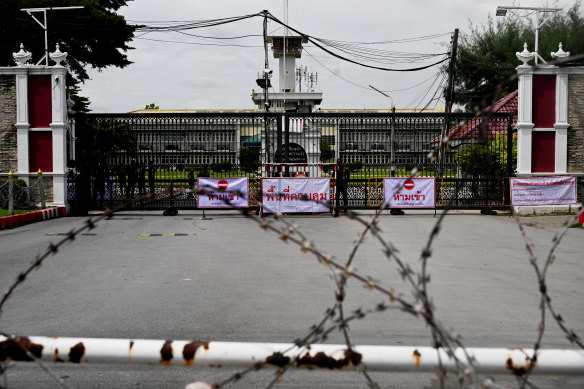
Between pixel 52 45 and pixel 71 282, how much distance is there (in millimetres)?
25407

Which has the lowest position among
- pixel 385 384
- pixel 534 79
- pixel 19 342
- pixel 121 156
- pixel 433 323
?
pixel 385 384

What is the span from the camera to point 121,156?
20.2 meters

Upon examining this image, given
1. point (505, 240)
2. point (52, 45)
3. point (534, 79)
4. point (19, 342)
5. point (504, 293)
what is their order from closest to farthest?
point (19, 342) → point (504, 293) → point (505, 240) → point (534, 79) → point (52, 45)

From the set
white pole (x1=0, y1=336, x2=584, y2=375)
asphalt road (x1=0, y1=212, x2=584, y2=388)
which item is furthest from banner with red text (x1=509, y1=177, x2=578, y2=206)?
white pole (x1=0, y1=336, x2=584, y2=375)

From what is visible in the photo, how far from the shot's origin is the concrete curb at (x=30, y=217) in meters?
15.1

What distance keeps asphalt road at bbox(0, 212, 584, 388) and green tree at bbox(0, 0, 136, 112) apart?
17.3 meters

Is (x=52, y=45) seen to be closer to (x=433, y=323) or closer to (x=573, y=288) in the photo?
(x=573, y=288)

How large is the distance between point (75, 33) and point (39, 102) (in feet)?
37.5

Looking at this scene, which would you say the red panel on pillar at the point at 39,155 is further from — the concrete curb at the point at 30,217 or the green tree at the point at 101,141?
the concrete curb at the point at 30,217

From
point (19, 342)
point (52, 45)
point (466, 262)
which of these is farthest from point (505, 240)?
point (52, 45)

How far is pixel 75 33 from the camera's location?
29.1 metres

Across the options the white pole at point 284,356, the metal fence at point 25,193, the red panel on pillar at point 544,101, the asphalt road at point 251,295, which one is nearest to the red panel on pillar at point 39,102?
the metal fence at point 25,193

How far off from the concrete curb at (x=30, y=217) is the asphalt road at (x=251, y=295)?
202cm

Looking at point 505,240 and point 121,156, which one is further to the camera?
point 121,156
